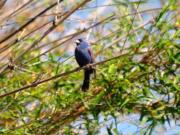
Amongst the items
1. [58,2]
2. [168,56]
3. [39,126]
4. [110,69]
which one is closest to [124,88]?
[110,69]

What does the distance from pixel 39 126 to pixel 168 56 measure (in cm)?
88

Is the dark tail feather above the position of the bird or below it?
below

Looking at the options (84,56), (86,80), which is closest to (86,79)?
(86,80)

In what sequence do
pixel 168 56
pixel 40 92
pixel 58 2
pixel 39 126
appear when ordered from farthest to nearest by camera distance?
Result: pixel 40 92 → pixel 39 126 → pixel 168 56 → pixel 58 2

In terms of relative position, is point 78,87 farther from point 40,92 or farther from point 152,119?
point 152,119

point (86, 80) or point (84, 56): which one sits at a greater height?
point (84, 56)

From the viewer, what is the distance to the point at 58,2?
224 centimetres

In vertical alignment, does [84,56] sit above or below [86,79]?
above

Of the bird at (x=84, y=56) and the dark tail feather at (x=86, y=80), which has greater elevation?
the bird at (x=84, y=56)

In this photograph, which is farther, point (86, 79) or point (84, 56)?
point (84, 56)

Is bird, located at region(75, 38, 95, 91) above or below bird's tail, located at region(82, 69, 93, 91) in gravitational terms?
above

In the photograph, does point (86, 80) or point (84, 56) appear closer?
point (86, 80)

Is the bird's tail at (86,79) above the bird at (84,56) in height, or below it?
below

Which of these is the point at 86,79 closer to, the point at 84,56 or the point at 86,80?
the point at 86,80
